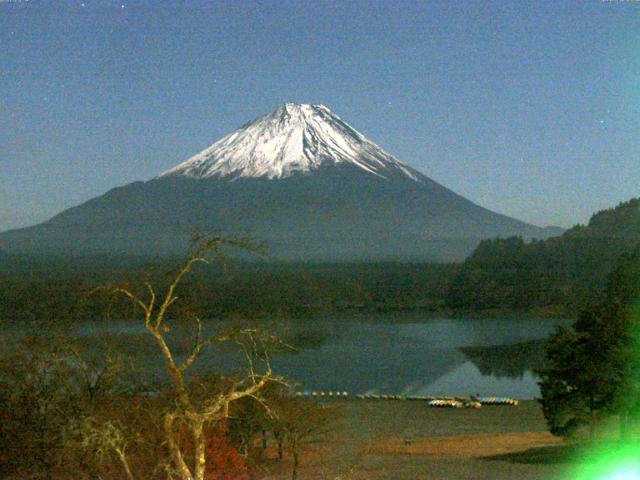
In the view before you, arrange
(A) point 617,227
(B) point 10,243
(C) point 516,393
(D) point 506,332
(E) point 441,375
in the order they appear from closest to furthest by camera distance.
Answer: (C) point 516,393
(E) point 441,375
(D) point 506,332
(A) point 617,227
(B) point 10,243

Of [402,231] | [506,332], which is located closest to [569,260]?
[506,332]

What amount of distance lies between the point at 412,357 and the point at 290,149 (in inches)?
4794

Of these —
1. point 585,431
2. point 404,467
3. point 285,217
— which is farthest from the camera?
point 285,217

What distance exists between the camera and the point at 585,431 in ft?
56.3

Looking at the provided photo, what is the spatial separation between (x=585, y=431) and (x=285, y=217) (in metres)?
137

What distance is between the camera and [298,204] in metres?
156

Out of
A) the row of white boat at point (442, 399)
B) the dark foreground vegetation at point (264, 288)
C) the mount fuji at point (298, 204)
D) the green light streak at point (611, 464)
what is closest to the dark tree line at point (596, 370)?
the green light streak at point (611, 464)

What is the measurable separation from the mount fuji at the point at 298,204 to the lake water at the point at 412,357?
79.3m

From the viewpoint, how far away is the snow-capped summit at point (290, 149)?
6083 inches

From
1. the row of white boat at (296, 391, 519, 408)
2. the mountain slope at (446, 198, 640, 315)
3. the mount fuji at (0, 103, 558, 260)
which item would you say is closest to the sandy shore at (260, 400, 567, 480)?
the row of white boat at (296, 391, 519, 408)

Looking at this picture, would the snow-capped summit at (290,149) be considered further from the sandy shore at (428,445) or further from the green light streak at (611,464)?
the green light streak at (611,464)

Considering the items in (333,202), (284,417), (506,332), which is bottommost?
(506,332)

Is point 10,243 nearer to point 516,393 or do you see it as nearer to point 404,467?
point 516,393

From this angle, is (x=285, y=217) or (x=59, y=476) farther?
(x=285, y=217)
